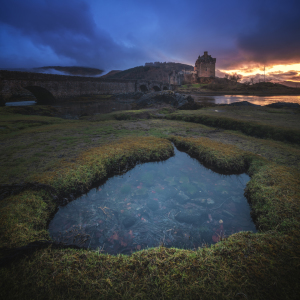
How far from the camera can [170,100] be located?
20.6 meters

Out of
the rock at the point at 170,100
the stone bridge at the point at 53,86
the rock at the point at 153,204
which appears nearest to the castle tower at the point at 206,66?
the stone bridge at the point at 53,86

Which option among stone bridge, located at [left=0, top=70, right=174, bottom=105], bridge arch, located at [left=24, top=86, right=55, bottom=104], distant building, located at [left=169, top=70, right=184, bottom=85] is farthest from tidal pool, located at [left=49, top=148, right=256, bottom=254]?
distant building, located at [left=169, top=70, right=184, bottom=85]

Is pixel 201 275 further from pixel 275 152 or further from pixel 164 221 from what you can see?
pixel 275 152

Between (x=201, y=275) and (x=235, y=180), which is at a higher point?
(x=201, y=275)

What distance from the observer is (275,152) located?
562 cm

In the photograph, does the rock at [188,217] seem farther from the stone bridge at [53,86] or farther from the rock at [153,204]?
the stone bridge at [53,86]

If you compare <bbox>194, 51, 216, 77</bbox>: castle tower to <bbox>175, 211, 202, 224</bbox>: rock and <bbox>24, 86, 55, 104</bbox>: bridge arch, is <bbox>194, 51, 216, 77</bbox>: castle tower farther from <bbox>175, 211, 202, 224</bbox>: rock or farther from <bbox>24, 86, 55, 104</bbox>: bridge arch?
<bbox>175, 211, 202, 224</bbox>: rock

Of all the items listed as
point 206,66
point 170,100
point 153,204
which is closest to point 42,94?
point 170,100

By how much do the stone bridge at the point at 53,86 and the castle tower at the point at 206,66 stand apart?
67217 mm

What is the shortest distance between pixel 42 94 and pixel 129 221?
108 feet

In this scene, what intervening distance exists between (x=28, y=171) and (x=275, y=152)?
728cm

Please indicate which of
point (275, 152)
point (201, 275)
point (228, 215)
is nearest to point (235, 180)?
point (228, 215)

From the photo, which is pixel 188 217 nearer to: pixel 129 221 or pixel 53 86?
pixel 129 221

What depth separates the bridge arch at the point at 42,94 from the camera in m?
26.9
